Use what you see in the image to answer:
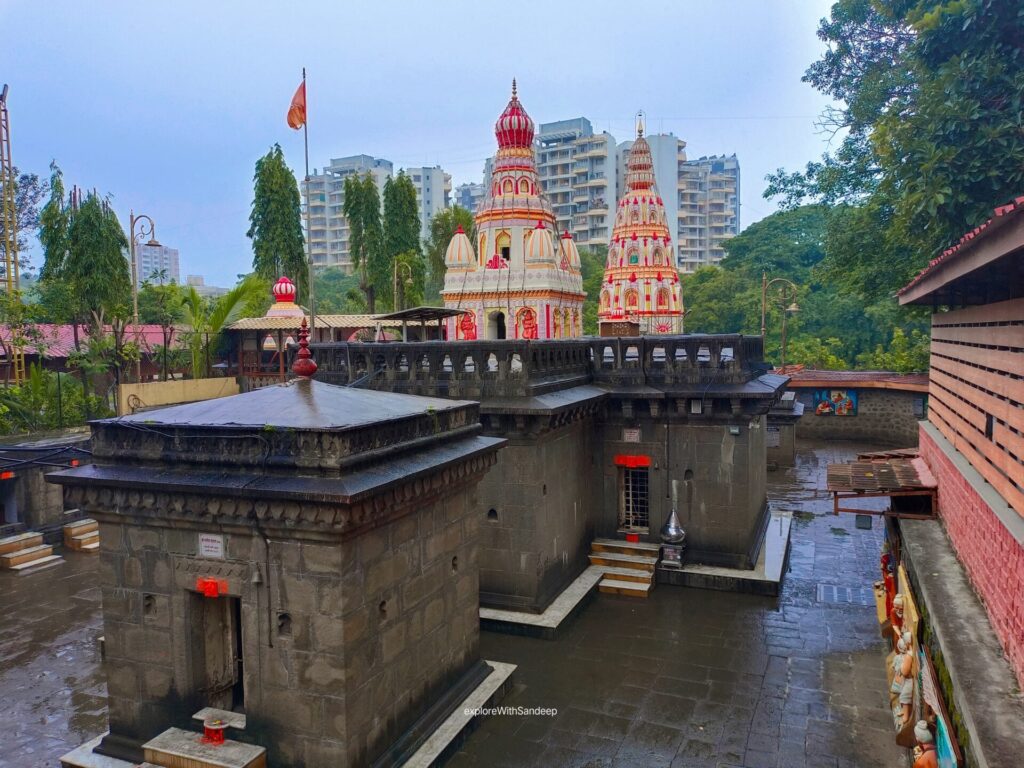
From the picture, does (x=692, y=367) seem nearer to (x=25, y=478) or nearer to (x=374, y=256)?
(x=25, y=478)

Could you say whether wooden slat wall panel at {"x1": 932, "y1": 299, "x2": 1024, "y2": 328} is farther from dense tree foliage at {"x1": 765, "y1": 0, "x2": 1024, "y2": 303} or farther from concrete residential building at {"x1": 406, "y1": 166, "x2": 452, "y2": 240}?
concrete residential building at {"x1": 406, "y1": 166, "x2": 452, "y2": 240}

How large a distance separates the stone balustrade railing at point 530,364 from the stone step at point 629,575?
4.16 m

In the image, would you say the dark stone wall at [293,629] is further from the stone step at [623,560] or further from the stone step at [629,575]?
the stone step at [623,560]

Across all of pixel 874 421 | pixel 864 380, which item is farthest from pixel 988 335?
pixel 874 421

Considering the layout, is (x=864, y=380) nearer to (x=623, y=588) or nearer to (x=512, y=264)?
(x=512, y=264)

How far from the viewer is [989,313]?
30.6 ft

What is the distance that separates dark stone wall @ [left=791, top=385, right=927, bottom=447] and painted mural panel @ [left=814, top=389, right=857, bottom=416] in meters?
0.20

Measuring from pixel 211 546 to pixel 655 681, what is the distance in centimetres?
720

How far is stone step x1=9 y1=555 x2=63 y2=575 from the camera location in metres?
16.6

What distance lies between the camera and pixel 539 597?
13.7 m

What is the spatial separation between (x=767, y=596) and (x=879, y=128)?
11808 mm

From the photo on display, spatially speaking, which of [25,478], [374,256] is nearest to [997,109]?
[25,478]

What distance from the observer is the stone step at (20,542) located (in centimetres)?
1683

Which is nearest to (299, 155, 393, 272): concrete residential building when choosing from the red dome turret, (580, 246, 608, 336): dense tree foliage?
(580, 246, 608, 336): dense tree foliage
